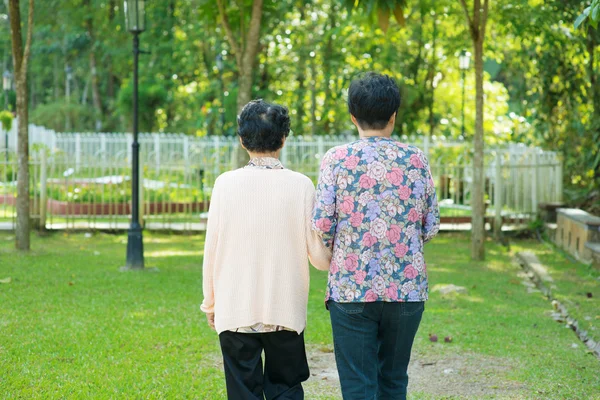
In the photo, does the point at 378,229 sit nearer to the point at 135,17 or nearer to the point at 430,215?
the point at 430,215

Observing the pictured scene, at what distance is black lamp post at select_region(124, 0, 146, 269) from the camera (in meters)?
11.2

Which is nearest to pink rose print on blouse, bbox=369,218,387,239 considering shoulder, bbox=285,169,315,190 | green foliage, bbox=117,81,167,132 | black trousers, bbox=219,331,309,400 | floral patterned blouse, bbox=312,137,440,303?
floral patterned blouse, bbox=312,137,440,303

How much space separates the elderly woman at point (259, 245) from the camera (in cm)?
392

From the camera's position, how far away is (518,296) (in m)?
9.60

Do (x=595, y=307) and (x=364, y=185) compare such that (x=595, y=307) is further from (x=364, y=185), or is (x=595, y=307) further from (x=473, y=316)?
(x=364, y=185)

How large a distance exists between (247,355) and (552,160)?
1434cm

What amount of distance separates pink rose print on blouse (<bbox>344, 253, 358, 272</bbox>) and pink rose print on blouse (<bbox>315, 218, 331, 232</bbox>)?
0.15 m

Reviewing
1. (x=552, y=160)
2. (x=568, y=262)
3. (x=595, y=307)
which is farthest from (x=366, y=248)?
(x=552, y=160)

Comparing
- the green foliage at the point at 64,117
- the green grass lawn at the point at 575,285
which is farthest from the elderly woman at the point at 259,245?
the green foliage at the point at 64,117

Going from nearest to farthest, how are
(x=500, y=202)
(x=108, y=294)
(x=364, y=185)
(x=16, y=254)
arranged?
(x=364, y=185), (x=108, y=294), (x=16, y=254), (x=500, y=202)

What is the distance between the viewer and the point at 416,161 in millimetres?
3807

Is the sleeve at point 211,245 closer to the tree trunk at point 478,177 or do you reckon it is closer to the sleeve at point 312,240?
the sleeve at point 312,240

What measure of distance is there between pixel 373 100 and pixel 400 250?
0.65 metres

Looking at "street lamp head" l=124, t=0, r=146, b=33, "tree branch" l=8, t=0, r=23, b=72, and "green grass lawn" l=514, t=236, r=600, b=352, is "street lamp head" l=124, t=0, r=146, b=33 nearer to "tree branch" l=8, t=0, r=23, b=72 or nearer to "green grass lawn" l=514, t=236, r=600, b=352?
"tree branch" l=8, t=0, r=23, b=72
